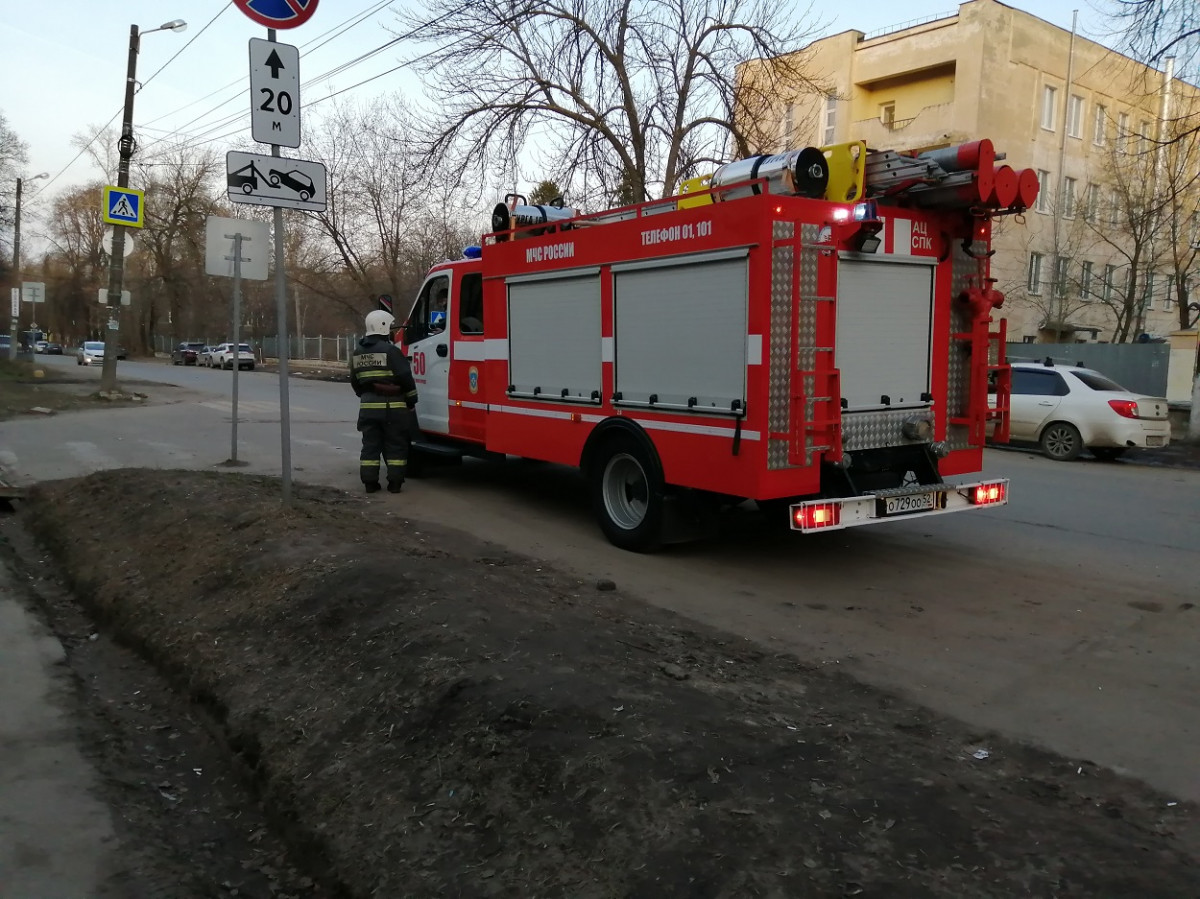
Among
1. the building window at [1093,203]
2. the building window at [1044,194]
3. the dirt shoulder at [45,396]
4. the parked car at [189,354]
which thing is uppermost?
the building window at [1044,194]

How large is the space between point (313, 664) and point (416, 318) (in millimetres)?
6916

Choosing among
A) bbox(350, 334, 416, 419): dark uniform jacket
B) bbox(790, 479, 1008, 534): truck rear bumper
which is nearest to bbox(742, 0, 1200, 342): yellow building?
bbox(350, 334, 416, 419): dark uniform jacket

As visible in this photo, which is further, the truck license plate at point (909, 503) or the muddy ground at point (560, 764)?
the truck license plate at point (909, 503)

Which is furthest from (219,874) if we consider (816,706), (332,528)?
(332,528)

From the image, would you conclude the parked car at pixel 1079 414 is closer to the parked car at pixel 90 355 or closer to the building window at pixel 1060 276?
the building window at pixel 1060 276

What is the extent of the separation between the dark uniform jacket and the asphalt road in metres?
1.01

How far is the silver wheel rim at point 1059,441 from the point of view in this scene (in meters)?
14.0

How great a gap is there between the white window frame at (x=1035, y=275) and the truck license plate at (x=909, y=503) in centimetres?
3202

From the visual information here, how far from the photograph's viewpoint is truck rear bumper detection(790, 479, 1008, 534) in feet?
20.5

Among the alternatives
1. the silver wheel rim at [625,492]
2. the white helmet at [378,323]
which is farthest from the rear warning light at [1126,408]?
the white helmet at [378,323]

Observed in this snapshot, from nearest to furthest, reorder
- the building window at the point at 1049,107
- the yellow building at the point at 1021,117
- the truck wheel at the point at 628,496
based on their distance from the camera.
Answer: the truck wheel at the point at 628,496, the yellow building at the point at 1021,117, the building window at the point at 1049,107

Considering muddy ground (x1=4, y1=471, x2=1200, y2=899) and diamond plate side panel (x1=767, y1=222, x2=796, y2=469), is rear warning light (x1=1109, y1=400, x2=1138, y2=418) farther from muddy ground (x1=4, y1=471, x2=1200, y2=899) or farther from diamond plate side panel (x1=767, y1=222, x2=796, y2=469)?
muddy ground (x1=4, y1=471, x2=1200, y2=899)

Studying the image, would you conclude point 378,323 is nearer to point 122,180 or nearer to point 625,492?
point 625,492

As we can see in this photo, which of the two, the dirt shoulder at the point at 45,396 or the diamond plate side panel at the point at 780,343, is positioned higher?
the diamond plate side panel at the point at 780,343
